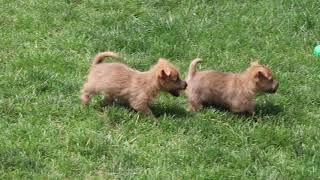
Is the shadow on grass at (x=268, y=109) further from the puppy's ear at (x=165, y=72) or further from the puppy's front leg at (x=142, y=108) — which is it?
the puppy's front leg at (x=142, y=108)

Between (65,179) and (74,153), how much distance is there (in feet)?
1.48

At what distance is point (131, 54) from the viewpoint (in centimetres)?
923

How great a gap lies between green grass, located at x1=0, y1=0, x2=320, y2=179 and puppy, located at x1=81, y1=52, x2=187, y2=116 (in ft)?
0.47

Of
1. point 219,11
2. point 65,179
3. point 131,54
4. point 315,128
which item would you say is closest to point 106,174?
point 65,179

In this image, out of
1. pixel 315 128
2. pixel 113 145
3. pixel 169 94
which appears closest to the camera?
pixel 113 145

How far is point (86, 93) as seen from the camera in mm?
7738

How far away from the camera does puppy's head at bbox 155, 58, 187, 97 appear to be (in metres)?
7.58

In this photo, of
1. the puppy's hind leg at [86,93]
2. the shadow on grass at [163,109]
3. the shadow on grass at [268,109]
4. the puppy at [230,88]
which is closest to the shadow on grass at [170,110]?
the shadow on grass at [163,109]

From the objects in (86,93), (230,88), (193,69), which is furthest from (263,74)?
(86,93)

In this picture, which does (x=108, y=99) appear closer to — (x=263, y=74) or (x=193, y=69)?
(x=193, y=69)

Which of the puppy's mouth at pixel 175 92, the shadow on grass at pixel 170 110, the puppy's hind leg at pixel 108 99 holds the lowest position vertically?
the shadow on grass at pixel 170 110

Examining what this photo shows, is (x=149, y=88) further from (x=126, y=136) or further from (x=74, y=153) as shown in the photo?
(x=74, y=153)

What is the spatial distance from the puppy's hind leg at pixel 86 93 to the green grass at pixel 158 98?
0.10m

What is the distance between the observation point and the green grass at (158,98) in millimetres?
6715
